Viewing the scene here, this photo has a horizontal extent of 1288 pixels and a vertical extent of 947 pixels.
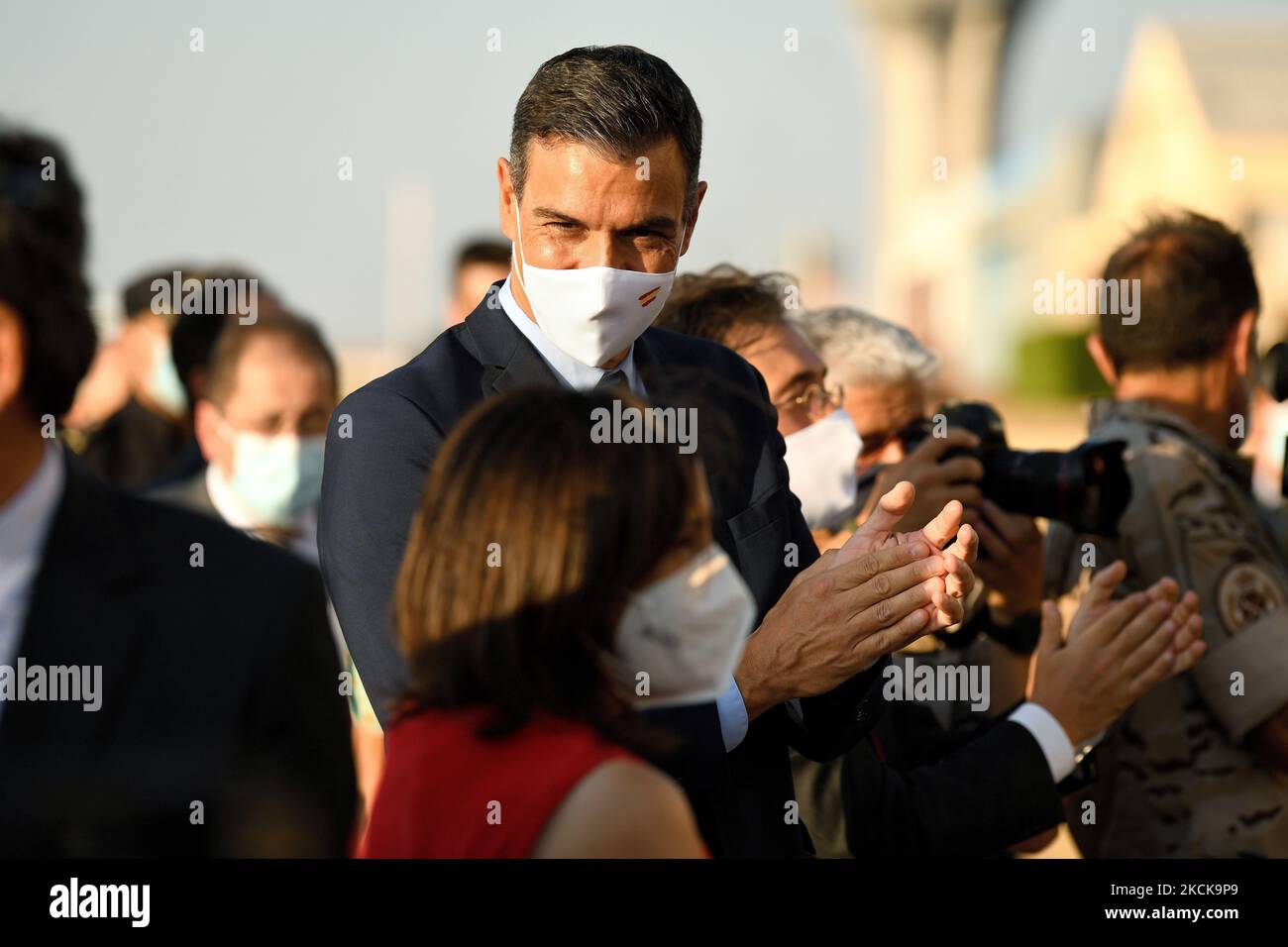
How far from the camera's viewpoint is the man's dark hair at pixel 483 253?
5773 mm

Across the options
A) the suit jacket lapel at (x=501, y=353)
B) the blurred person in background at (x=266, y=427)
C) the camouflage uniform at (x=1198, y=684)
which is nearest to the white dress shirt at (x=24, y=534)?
the suit jacket lapel at (x=501, y=353)

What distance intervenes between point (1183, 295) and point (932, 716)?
1.08 metres

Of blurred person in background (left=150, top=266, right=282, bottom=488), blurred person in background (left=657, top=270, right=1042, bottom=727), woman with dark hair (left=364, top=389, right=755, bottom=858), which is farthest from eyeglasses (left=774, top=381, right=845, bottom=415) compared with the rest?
blurred person in background (left=150, top=266, right=282, bottom=488)

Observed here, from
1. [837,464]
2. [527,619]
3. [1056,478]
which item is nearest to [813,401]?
[837,464]

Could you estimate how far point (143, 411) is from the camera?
5.36 meters

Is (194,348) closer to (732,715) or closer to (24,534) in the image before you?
(24,534)

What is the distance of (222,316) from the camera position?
14.9 ft

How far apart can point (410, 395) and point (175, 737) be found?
2.01ft

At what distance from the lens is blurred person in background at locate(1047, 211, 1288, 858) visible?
3062mm

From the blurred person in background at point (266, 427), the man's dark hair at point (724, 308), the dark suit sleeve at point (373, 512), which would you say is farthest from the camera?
the blurred person in background at point (266, 427)

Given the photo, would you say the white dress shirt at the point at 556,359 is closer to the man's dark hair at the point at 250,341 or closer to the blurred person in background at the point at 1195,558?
the blurred person in background at the point at 1195,558

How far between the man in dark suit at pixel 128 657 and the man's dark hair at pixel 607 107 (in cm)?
→ 75

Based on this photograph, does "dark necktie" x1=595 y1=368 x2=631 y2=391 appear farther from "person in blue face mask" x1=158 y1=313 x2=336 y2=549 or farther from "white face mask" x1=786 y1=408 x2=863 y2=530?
"person in blue face mask" x1=158 y1=313 x2=336 y2=549
